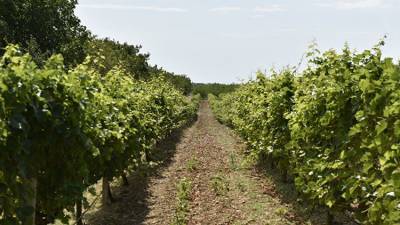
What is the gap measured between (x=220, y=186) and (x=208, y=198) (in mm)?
1092

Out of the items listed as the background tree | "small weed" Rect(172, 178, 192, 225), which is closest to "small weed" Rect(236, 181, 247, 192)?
"small weed" Rect(172, 178, 192, 225)

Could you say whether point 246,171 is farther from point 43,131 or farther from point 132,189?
point 43,131

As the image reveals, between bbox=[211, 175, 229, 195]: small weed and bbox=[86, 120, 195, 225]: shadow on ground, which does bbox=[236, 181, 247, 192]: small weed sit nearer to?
bbox=[211, 175, 229, 195]: small weed

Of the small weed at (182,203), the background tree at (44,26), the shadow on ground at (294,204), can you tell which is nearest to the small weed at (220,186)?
the small weed at (182,203)

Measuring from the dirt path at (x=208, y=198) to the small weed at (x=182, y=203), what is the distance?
97 millimetres

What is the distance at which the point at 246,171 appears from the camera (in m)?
16.5

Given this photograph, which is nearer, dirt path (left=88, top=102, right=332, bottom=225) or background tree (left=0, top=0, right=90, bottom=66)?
dirt path (left=88, top=102, right=332, bottom=225)

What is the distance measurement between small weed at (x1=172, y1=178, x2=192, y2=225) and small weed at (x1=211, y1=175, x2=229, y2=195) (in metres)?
0.74

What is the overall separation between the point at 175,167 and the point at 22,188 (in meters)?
12.5

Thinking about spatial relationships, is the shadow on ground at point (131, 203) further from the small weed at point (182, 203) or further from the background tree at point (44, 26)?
the background tree at point (44, 26)

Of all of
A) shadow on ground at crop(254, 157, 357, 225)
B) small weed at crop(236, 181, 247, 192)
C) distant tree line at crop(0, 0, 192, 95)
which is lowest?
shadow on ground at crop(254, 157, 357, 225)

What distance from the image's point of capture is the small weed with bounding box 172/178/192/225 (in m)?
10.1

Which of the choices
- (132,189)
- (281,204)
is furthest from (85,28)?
(281,204)

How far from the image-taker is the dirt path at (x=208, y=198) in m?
10.5
